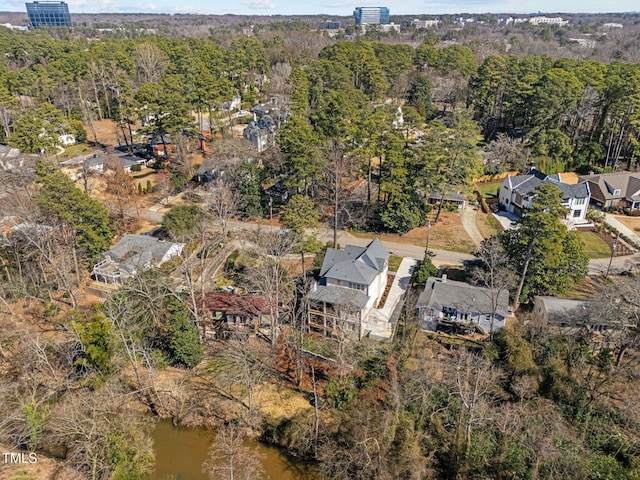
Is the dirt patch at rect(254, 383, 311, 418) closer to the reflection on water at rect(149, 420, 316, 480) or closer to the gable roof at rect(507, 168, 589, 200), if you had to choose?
the reflection on water at rect(149, 420, 316, 480)

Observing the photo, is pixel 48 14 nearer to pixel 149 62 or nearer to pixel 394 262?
pixel 149 62

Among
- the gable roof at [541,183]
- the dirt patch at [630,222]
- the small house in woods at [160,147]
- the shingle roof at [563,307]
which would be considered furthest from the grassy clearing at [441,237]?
the small house in woods at [160,147]

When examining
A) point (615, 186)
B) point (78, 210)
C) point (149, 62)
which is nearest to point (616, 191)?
point (615, 186)

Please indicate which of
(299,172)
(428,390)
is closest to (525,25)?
(299,172)

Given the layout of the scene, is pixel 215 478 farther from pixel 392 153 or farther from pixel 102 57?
pixel 102 57

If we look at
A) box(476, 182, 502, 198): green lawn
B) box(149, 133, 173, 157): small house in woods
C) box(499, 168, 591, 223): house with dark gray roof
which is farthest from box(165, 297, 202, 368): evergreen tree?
box(476, 182, 502, 198): green lawn

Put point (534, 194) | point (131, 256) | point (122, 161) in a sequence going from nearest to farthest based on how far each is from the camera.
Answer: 1. point (131, 256)
2. point (534, 194)
3. point (122, 161)

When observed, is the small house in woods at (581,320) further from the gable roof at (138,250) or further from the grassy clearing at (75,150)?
the grassy clearing at (75,150)
